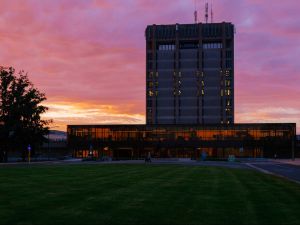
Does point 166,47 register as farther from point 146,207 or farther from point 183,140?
point 146,207

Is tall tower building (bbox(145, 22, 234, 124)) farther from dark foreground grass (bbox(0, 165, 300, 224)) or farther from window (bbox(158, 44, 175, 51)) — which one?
dark foreground grass (bbox(0, 165, 300, 224))

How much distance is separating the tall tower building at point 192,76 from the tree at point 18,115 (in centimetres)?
8567

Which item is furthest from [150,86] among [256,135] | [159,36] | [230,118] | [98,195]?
[98,195]

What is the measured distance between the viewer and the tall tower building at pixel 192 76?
A: 546 feet

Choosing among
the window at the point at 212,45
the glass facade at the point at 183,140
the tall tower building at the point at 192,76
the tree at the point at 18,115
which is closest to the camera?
the tree at the point at 18,115

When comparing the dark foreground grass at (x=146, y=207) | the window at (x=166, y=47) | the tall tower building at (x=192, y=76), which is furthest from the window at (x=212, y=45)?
the dark foreground grass at (x=146, y=207)

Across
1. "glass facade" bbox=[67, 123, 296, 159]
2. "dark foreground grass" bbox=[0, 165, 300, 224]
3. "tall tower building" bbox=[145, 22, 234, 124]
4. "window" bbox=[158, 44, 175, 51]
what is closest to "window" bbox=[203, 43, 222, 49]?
"tall tower building" bbox=[145, 22, 234, 124]

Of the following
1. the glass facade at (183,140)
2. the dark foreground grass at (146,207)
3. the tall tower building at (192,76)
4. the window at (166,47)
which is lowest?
the dark foreground grass at (146,207)

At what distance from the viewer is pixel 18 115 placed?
82562 mm

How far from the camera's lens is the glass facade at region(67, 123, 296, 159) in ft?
447

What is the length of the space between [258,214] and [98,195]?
24.3 ft

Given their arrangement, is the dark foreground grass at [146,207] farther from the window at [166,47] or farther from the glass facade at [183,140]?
the window at [166,47]

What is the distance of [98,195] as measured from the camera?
18.6m

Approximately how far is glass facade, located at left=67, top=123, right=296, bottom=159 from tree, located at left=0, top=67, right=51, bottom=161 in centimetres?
5314
